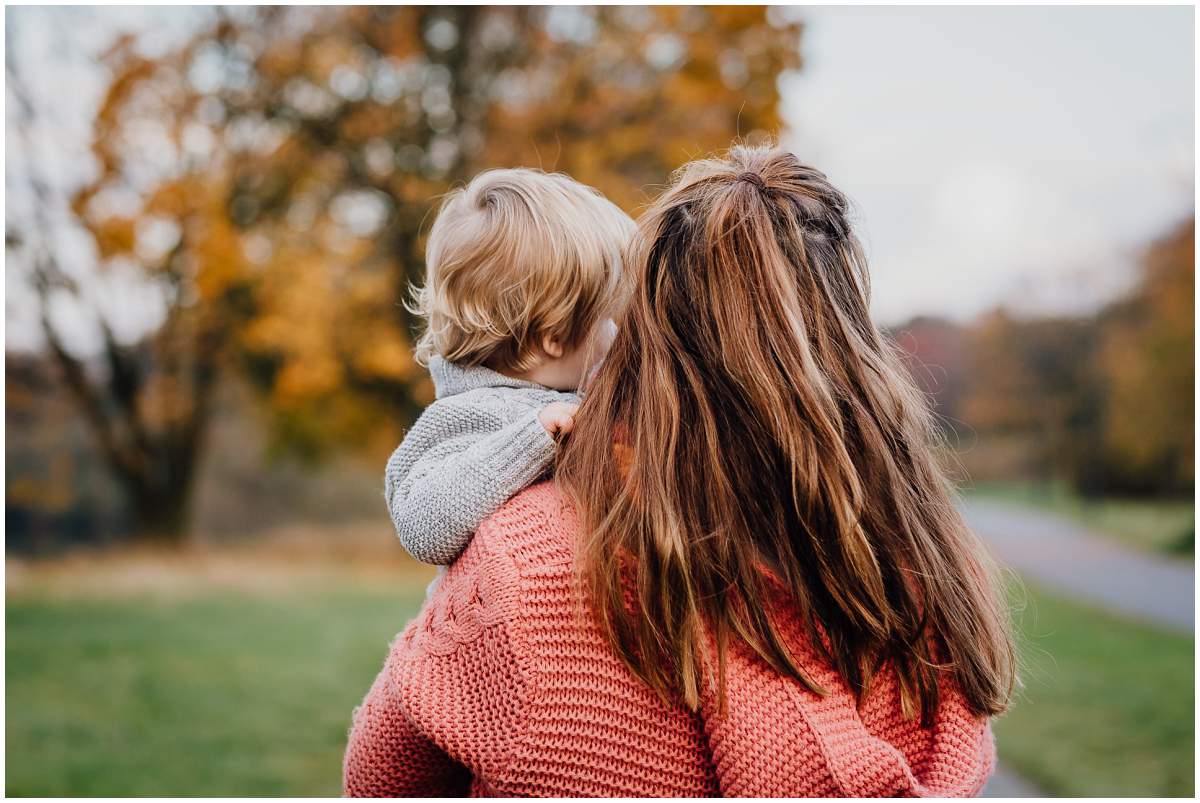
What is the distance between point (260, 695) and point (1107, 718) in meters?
6.08

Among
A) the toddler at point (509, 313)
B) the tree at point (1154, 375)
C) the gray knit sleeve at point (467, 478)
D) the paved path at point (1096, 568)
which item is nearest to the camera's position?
the gray knit sleeve at point (467, 478)

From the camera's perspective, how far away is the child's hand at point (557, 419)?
1.66m

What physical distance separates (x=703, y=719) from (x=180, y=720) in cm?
643

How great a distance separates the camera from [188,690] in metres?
→ 7.63

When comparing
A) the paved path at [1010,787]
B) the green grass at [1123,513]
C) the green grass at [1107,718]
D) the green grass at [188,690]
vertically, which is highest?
the paved path at [1010,787]

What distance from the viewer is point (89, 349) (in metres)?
13.5

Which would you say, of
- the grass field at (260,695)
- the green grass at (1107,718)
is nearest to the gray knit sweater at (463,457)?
the grass field at (260,695)

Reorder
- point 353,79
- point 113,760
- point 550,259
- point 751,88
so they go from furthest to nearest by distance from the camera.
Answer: point 353,79, point 751,88, point 113,760, point 550,259

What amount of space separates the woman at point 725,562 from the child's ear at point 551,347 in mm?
280

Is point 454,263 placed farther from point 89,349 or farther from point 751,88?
point 89,349

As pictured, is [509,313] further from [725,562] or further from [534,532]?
[725,562]

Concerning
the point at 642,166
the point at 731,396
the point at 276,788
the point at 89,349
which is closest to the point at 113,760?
the point at 276,788

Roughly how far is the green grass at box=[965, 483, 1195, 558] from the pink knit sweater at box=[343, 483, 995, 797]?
15.3 metres

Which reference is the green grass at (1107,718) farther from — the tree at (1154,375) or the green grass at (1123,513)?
the tree at (1154,375)
